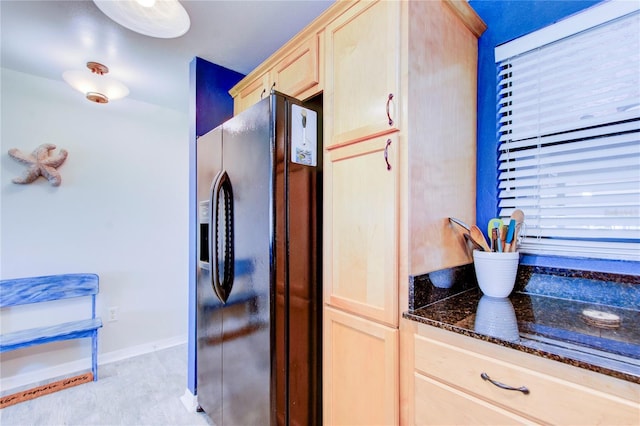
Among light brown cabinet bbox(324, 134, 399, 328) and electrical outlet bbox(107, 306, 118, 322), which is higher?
light brown cabinet bbox(324, 134, 399, 328)

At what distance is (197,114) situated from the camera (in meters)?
2.11

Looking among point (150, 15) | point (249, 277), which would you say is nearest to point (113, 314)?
point (249, 277)

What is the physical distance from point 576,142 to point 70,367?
3655 millimetres

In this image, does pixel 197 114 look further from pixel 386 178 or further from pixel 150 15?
pixel 386 178

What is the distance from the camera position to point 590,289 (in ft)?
3.77

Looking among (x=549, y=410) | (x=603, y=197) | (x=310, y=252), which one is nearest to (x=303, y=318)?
(x=310, y=252)

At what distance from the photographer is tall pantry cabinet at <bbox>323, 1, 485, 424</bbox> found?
1.07 meters

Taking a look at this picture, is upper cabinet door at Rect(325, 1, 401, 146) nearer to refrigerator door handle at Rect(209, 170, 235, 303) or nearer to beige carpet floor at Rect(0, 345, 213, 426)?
refrigerator door handle at Rect(209, 170, 235, 303)

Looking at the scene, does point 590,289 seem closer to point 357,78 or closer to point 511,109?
point 511,109

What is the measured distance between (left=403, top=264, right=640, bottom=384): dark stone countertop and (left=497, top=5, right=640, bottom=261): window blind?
121 mm

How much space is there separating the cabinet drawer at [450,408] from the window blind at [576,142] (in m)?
0.75

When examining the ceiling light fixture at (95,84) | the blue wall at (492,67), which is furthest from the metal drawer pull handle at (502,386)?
the ceiling light fixture at (95,84)

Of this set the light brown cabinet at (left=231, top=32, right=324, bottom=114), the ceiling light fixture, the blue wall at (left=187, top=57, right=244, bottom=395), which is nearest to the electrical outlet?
the blue wall at (left=187, top=57, right=244, bottom=395)

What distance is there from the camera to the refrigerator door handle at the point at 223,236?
148cm
